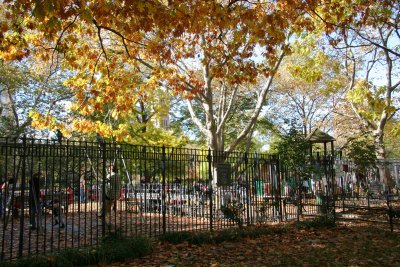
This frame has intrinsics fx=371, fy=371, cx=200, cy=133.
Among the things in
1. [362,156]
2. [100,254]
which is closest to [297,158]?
[362,156]

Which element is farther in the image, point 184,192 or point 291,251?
point 184,192

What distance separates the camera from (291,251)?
8617 millimetres

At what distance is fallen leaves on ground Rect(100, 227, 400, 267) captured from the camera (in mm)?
7500

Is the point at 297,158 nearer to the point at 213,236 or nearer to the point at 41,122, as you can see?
the point at 213,236

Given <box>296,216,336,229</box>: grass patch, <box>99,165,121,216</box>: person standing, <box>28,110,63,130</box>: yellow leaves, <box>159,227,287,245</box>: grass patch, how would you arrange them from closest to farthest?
<box>159,227,287,245</box>: grass patch
<box>99,165,121,216</box>: person standing
<box>296,216,336,229</box>: grass patch
<box>28,110,63,130</box>: yellow leaves

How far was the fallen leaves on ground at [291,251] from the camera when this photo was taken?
7500mm

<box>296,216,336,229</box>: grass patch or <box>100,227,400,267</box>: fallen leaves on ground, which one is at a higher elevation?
<box>296,216,336,229</box>: grass patch

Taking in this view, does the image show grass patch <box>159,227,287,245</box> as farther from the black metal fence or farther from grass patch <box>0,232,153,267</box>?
grass patch <box>0,232,153,267</box>

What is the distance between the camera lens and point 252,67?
11.9 metres

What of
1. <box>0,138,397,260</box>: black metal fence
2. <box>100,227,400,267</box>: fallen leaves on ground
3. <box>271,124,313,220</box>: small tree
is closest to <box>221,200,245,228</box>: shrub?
<box>0,138,397,260</box>: black metal fence

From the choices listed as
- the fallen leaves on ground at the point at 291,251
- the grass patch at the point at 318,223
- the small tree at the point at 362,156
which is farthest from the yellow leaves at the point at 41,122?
the small tree at the point at 362,156

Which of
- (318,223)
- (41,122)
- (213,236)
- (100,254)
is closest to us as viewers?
(100,254)

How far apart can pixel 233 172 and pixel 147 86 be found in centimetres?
515

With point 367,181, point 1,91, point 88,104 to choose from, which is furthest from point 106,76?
point 1,91
